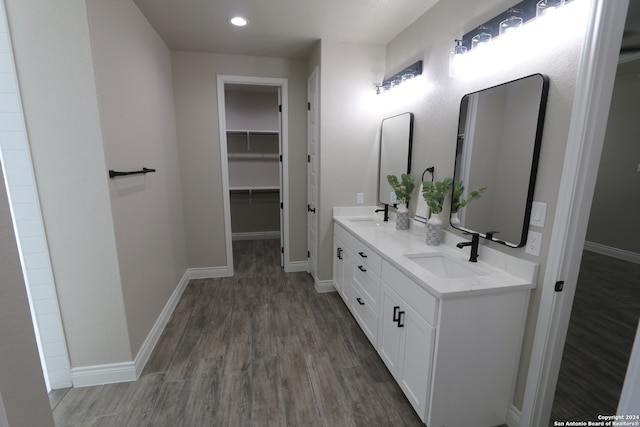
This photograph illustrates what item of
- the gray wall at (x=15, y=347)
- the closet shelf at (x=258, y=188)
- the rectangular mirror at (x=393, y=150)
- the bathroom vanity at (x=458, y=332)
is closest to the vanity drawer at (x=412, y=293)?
the bathroom vanity at (x=458, y=332)

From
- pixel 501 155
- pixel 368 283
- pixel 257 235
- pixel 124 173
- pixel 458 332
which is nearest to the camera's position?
pixel 458 332

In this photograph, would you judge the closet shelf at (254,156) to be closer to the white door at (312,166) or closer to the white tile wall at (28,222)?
the white door at (312,166)

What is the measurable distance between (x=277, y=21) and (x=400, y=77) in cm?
116

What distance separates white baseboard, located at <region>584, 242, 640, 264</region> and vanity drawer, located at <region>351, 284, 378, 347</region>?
13.4 ft

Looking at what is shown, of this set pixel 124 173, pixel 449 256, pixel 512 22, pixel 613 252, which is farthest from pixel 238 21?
pixel 613 252

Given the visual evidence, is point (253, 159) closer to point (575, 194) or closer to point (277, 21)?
point (277, 21)

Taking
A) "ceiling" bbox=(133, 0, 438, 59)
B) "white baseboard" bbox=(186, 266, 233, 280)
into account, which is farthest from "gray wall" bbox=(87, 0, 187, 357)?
"white baseboard" bbox=(186, 266, 233, 280)

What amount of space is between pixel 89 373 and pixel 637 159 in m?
6.13

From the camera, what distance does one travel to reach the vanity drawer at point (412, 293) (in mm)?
1476

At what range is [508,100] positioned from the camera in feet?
5.36

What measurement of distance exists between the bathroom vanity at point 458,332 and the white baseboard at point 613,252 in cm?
379

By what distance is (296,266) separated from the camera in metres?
3.93

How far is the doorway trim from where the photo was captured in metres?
1.21

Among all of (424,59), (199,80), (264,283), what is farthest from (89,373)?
(424,59)
